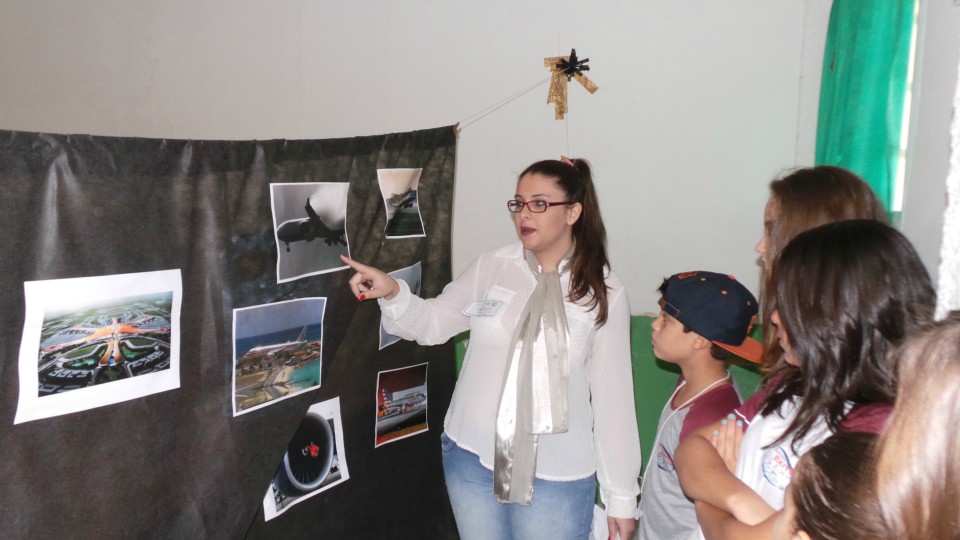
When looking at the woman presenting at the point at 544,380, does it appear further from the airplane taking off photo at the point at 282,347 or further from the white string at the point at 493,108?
the white string at the point at 493,108

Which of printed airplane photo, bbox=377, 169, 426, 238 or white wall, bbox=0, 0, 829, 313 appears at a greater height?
white wall, bbox=0, 0, 829, 313

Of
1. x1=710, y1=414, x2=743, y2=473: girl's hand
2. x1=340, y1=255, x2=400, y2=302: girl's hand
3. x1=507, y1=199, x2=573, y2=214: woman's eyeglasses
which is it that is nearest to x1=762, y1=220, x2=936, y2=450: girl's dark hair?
x1=710, y1=414, x2=743, y2=473: girl's hand

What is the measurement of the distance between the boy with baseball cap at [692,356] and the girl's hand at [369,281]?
0.73m

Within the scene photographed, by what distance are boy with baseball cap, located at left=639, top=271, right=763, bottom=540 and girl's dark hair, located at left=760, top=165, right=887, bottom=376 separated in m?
0.27

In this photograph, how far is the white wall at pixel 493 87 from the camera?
276 centimetres

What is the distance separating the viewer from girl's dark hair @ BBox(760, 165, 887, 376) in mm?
1357

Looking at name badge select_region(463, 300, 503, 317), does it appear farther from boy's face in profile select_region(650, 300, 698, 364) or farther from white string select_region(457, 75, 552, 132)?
white string select_region(457, 75, 552, 132)

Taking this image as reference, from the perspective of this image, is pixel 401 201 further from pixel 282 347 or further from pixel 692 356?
pixel 692 356

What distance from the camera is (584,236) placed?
6.73 feet

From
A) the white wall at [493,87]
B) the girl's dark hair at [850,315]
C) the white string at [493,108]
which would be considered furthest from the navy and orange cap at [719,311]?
the white string at [493,108]

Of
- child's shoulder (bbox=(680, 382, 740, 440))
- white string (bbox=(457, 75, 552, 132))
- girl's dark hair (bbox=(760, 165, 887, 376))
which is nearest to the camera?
girl's dark hair (bbox=(760, 165, 887, 376))

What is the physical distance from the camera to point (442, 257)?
244 centimetres

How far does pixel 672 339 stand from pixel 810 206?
20.1 inches

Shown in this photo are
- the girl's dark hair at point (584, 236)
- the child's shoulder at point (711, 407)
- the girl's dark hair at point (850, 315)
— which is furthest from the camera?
the girl's dark hair at point (584, 236)
